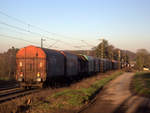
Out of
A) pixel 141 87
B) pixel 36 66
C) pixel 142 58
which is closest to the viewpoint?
pixel 36 66

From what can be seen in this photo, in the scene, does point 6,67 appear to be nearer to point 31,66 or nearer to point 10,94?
point 31,66

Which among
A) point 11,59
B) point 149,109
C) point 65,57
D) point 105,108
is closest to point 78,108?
point 105,108

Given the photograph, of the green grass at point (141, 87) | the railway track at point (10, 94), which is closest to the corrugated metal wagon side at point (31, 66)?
the railway track at point (10, 94)

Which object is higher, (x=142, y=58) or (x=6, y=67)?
(x=142, y=58)

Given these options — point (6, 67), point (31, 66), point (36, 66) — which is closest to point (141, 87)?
point (36, 66)

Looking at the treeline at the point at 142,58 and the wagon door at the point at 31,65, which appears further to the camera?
the treeline at the point at 142,58

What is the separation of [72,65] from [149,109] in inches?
529

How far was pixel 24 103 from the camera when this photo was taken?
28.9 ft

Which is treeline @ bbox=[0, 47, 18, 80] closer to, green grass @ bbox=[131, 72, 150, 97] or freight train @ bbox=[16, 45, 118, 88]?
freight train @ bbox=[16, 45, 118, 88]

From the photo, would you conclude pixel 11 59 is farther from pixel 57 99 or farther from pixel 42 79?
pixel 57 99

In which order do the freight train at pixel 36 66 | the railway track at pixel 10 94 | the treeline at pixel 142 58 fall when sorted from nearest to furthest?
the railway track at pixel 10 94, the freight train at pixel 36 66, the treeline at pixel 142 58

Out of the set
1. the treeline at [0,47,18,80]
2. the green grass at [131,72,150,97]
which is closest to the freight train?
the green grass at [131,72,150,97]

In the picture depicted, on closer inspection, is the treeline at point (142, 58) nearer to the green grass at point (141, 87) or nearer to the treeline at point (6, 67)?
the green grass at point (141, 87)

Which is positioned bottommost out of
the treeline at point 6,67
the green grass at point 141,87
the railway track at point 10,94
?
the green grass at point 141,87
